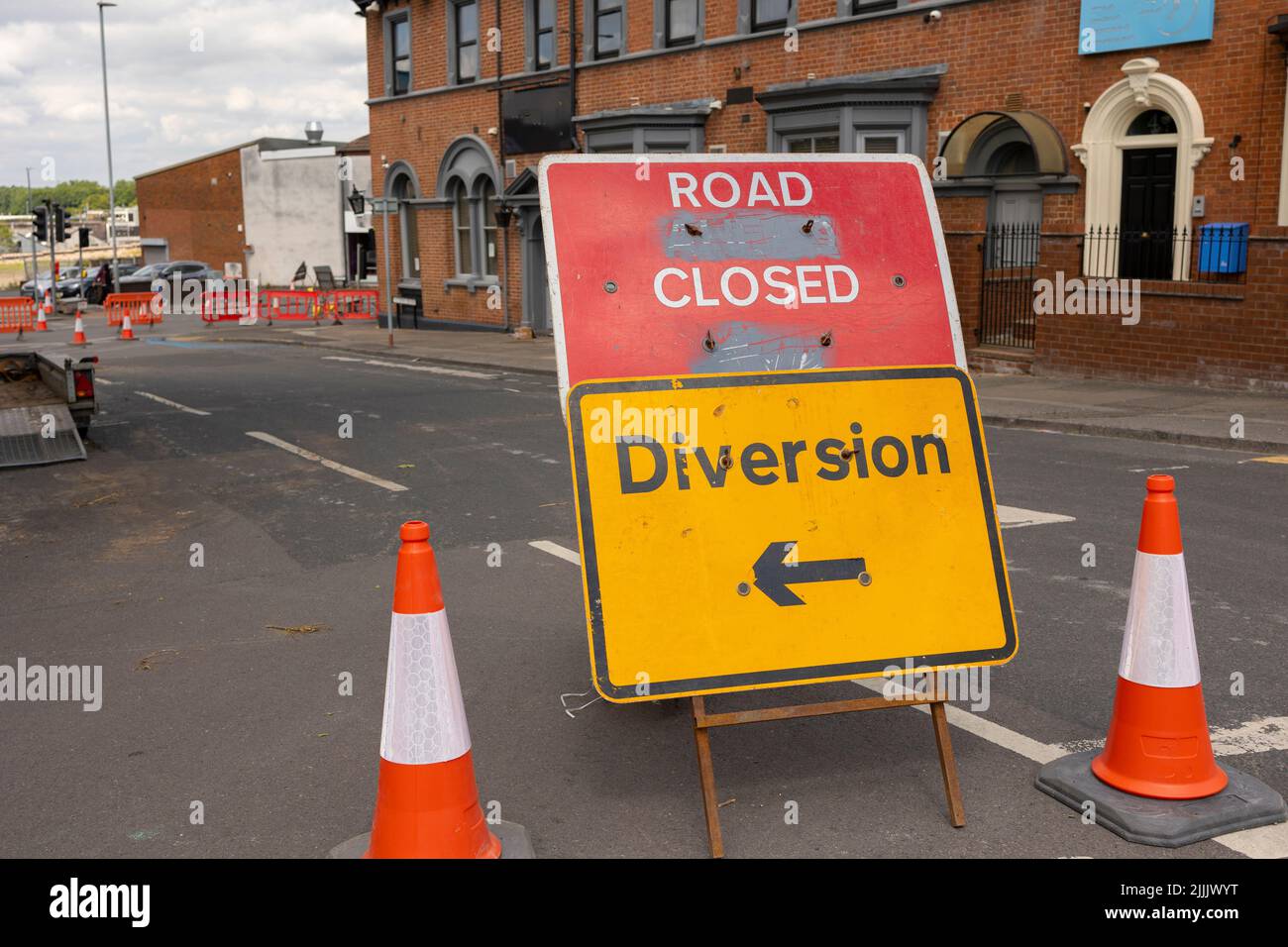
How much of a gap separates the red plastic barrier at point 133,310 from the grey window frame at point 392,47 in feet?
34.4

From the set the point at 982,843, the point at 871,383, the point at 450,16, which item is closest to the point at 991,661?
the point at 982,843

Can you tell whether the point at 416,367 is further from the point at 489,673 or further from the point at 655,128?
the point at 489,673

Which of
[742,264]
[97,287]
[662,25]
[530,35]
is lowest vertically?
[97,287]

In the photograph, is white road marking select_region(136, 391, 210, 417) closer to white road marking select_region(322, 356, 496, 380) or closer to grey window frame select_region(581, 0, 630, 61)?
white road marking select_region(322, 356, 496, 380)

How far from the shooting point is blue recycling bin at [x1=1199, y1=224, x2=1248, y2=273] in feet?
50.2

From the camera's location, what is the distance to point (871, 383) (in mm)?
4375

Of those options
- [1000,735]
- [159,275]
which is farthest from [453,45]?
[1000,735]

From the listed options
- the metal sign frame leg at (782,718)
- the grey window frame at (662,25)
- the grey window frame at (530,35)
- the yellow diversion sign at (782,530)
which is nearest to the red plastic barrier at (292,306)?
the grey window frame at (530,35)

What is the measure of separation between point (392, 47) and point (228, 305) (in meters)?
11.6

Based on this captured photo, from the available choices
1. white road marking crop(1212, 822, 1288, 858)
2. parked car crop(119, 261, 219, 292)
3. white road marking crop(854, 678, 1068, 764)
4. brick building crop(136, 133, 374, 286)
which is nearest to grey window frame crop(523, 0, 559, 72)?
white road marking crop(854, 678, 1068, 764)

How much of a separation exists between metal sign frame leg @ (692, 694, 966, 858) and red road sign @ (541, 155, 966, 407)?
1.22 metres

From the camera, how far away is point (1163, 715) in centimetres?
412

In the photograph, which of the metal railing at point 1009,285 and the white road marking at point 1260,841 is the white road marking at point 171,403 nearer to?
the metal railing at point 1009,285

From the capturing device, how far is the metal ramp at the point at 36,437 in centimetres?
1176
